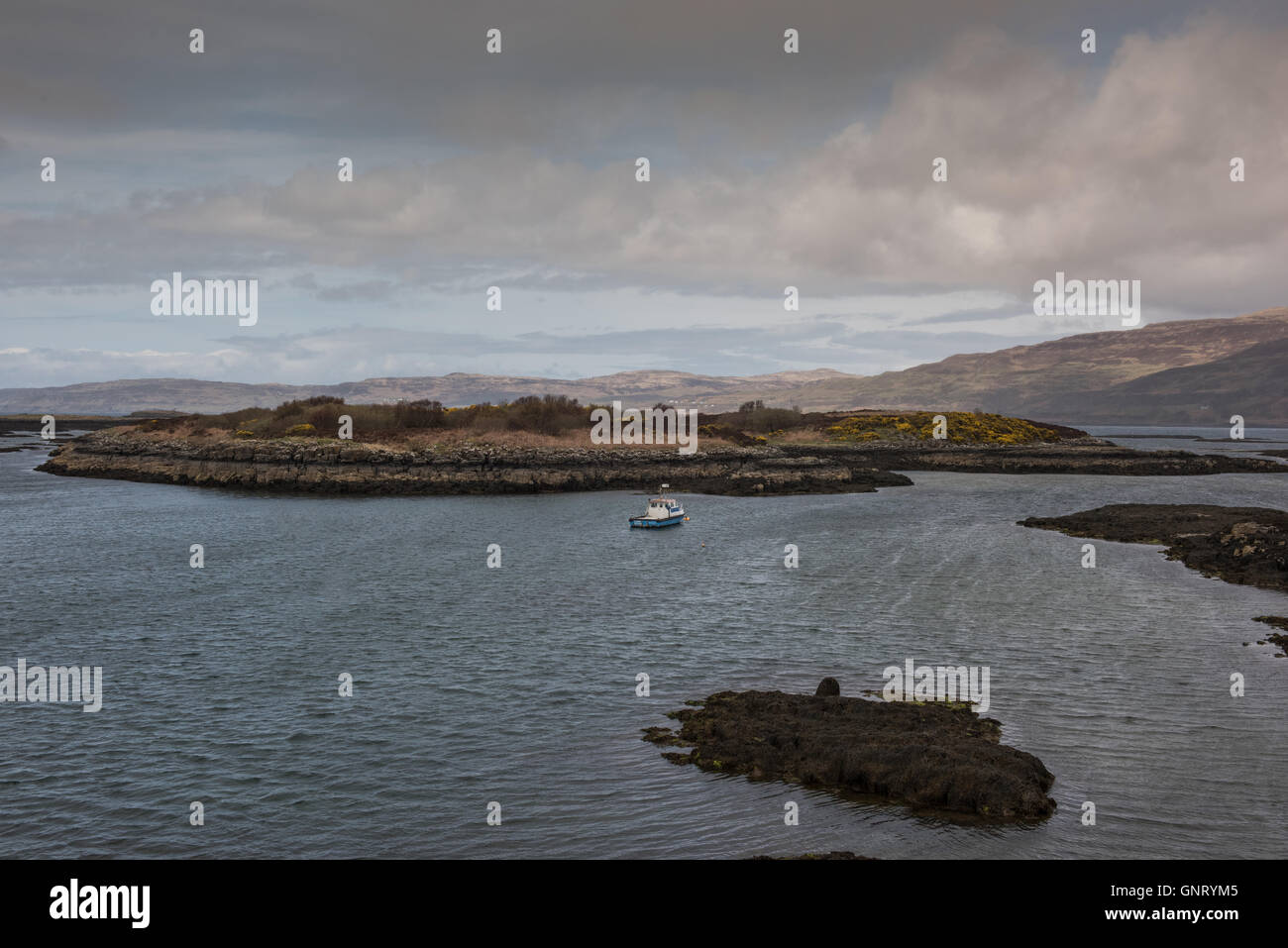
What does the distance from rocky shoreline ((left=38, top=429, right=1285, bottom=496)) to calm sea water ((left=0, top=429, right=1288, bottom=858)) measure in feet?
94.5

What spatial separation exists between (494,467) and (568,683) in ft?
212

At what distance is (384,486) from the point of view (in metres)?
79.6

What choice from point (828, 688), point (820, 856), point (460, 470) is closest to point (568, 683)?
point (828, 688)

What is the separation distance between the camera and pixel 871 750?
16625mm

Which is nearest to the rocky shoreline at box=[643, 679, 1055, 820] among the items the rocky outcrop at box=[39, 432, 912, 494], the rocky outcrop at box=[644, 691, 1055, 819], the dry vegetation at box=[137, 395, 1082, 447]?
the rocky outcrop at box=[644, 691, 1055, 819]

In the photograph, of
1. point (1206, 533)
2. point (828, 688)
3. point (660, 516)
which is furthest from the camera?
point (660, 516)

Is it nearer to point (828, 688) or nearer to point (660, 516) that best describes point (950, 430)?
point (660, 516)

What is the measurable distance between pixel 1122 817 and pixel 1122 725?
545 centimetres

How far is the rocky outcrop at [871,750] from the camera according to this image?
15141mm

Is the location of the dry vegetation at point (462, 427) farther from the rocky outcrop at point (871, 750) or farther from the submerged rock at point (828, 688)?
the rocky outcrop at point (871, 750)

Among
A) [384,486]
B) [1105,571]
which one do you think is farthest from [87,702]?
[384,486]

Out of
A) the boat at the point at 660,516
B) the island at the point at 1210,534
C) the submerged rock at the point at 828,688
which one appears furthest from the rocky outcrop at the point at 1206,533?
the submerged rock at the point at 828,688
